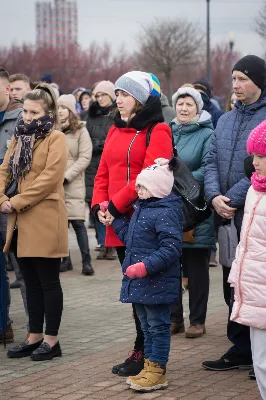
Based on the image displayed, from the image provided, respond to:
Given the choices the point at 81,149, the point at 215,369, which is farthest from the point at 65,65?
the point at 215,369

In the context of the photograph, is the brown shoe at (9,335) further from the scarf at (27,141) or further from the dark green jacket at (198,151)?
the dark green jacket at (198,151)

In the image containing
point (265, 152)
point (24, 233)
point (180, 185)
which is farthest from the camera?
point (24, 233)

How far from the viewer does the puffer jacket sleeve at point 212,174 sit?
665 centimetres

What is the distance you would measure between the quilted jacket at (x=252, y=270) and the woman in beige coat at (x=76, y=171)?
5.96 m

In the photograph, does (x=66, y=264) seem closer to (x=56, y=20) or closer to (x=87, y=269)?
(x=87, y=269)

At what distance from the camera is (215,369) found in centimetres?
656

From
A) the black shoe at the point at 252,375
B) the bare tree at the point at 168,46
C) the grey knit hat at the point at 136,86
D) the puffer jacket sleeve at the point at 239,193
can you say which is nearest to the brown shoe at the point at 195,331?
the black shoe at the point at 252,375

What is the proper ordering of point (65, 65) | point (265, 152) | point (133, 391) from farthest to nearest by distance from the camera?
point (65, 65) < point (133, 391) < point (265, 152)

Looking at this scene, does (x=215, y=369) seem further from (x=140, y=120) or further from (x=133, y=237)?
(x=140, y=120)

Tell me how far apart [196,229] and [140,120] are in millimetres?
1459

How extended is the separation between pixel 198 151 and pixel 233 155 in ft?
3.39

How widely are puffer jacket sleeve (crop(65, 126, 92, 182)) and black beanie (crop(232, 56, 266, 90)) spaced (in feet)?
16.6

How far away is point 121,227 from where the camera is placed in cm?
636

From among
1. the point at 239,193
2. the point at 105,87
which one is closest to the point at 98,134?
the point at 105,87
